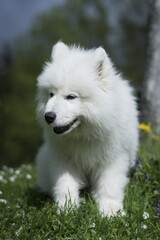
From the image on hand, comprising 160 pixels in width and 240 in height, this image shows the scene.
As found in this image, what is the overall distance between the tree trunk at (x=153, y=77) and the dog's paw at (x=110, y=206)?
2451 mm

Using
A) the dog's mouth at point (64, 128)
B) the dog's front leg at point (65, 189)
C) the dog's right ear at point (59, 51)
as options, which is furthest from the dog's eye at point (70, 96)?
the dog's front leg at point (65, 189)

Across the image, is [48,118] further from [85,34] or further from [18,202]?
[85,34]

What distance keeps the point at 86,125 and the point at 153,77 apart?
2870 millimetres

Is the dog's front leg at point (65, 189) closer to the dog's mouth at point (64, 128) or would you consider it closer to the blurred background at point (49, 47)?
the dog's mouth at point (64, 128)

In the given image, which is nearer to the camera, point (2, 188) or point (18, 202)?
point (18, 202)

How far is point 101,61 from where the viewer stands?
522cm

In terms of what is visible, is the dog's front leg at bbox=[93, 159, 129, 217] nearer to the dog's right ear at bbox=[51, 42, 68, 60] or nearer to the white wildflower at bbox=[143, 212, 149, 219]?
the white wildflower at bbox=[143, 212, 149, 219]

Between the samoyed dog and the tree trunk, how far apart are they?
1805 millimetres

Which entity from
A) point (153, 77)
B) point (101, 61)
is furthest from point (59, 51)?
point (153, 77)

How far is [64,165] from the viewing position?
18.0ft

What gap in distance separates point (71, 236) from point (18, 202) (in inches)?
52.6

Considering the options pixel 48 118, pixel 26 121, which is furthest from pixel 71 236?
pixel 26 121

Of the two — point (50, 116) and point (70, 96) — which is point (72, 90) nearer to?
point (70, 96)

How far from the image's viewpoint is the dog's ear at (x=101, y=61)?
5.20 metres
